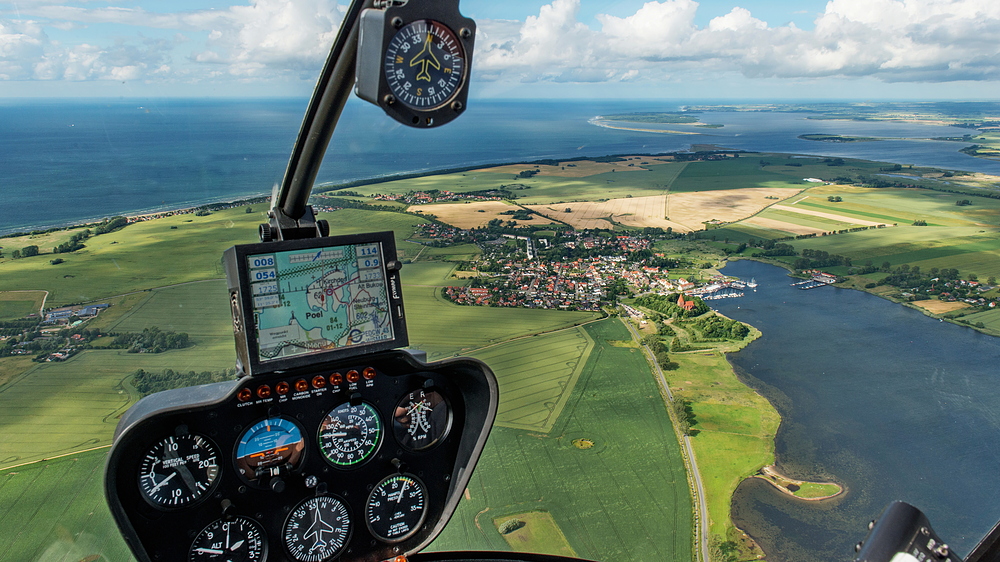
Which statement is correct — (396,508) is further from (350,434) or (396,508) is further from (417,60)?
(417,60)

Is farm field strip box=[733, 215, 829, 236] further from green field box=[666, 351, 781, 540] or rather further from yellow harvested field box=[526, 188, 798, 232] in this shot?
green field box=[666, 351, 781, 540]

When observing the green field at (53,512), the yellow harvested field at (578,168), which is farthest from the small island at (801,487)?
the yellow harvested field at (578,168)

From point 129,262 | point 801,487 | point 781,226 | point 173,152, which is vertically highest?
point 173,152

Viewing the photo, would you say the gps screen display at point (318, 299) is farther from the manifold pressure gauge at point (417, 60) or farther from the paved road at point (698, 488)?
the paved road at point (698, 488)

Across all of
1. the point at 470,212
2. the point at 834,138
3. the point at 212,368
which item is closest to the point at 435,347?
the point at 212,368

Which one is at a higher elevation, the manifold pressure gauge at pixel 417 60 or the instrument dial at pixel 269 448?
the manifold pressure gauge at pixel 417 60

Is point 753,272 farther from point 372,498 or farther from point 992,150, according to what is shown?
point 992,150
